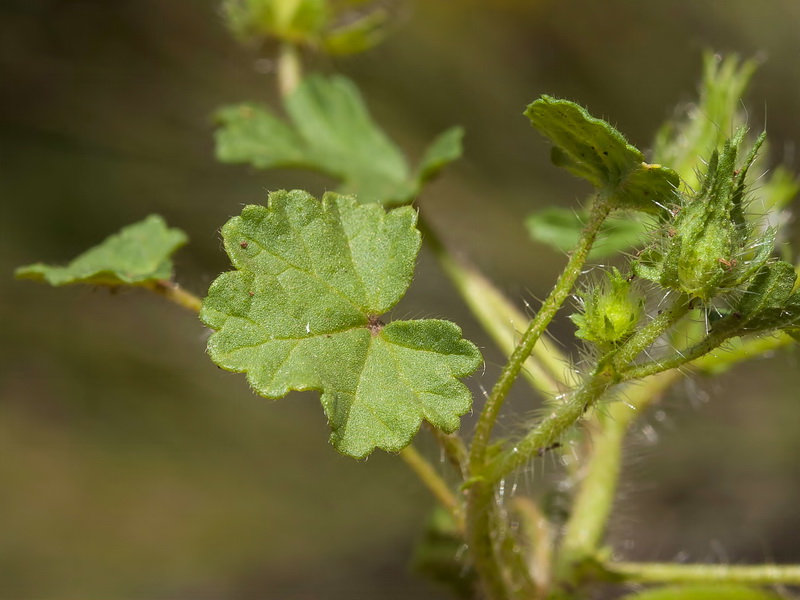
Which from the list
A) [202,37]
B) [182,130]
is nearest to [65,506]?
[182,130]

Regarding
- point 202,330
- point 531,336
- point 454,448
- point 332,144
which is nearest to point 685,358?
point 531,336

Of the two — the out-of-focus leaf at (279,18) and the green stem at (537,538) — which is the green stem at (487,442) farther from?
the out-of-focus leaf at (279,18)

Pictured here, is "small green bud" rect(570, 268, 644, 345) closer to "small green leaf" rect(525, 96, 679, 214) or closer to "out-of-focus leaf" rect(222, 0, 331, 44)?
"small green leaf" rect(525, 96, 679, 214)

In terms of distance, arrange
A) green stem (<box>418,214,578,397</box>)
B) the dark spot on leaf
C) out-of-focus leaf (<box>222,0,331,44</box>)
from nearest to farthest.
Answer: the dark spot on leaf → green stem (<box>418,214,578,397</box>) → out-of-focus leaf (<box>222,0,331,44</box>)

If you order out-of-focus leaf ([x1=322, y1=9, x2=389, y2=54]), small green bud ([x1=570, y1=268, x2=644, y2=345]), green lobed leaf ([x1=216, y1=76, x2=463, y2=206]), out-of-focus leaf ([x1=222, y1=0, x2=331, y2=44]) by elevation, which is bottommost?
small green bud ([x1=570, y1=268, x2=644, y2=345])

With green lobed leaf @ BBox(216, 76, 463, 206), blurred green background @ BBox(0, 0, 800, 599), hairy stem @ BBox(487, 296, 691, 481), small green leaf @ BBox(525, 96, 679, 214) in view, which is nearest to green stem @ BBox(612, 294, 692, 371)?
hairy stem @ BBox(487, 296, 691, 481)

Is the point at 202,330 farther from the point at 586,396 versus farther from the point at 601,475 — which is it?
the point at 586,396

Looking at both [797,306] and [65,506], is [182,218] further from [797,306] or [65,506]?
[797,306]
